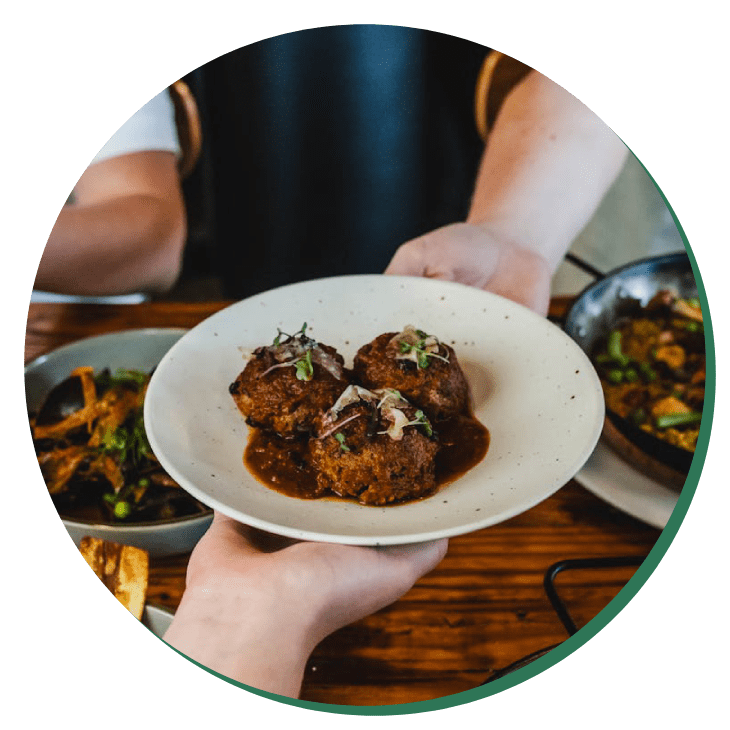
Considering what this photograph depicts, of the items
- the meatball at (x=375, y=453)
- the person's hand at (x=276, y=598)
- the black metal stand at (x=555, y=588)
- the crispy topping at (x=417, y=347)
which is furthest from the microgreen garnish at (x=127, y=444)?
the black metal stand at (x=555, y=588)

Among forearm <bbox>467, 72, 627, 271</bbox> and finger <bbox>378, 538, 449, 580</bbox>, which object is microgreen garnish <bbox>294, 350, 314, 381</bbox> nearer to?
finger <bbox>378, 538, 449, 580</bbox>

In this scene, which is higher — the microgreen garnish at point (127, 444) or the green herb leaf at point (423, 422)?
the green herb leaf at point (423, 422)

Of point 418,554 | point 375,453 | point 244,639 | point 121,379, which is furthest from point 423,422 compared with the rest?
point 121,379

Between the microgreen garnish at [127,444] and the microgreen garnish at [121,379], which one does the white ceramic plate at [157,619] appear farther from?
the microgreen garnish at [121,379]

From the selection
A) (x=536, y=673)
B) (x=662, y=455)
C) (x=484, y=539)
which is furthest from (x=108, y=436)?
Answer: (x=662, y=455)

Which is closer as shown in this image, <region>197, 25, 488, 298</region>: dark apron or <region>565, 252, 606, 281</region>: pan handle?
<region>197, 25, 488, 298</region>: dark apron

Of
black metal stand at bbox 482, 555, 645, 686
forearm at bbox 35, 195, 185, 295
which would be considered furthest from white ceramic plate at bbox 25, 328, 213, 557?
black metal stand at bbox 482, 555, 645, 686
